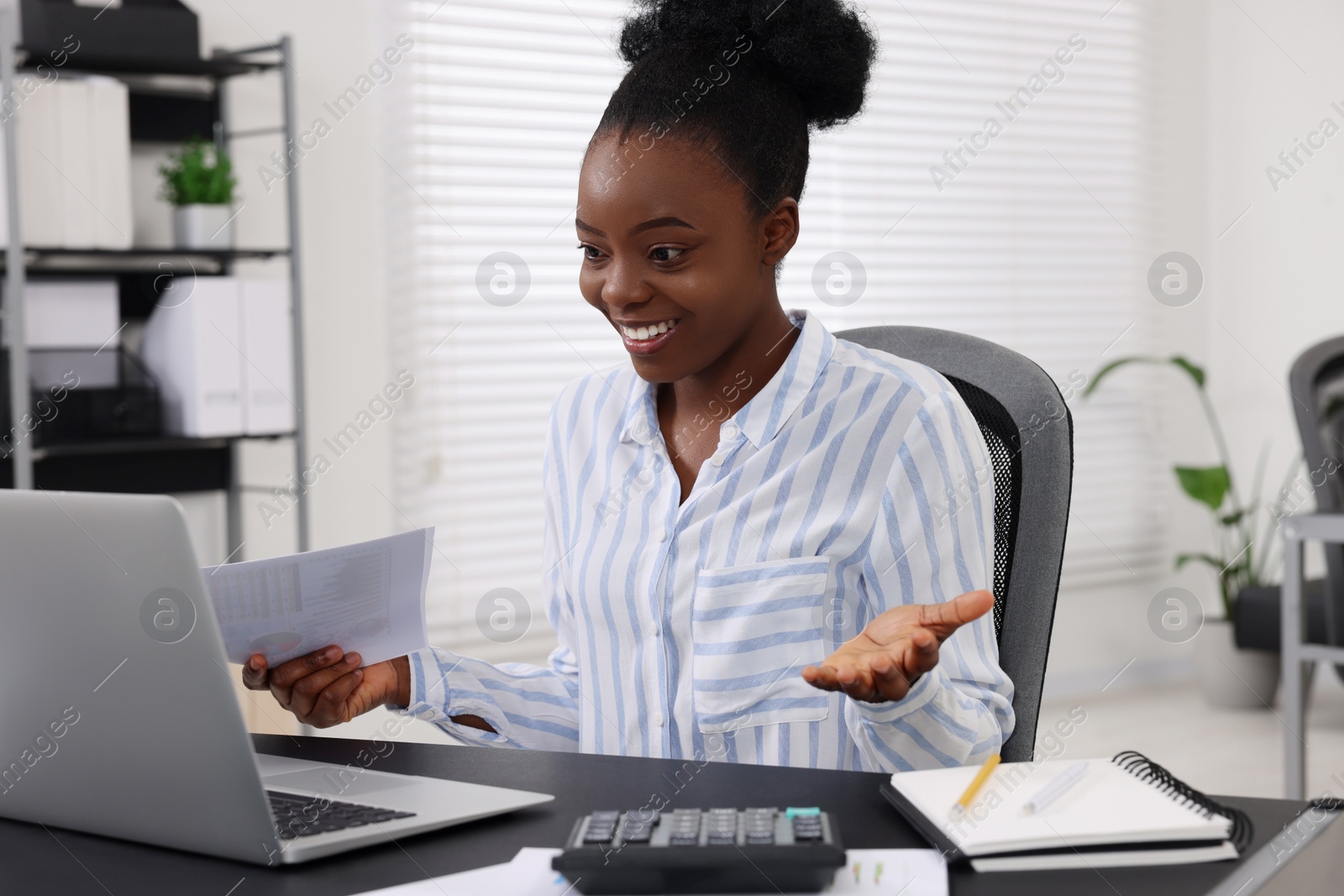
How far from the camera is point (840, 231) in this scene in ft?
12.2

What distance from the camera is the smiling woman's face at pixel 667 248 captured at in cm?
116

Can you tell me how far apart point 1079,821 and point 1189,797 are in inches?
3.4

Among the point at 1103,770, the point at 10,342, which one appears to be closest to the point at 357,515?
the point at 10,342

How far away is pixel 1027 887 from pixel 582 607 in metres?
0.65

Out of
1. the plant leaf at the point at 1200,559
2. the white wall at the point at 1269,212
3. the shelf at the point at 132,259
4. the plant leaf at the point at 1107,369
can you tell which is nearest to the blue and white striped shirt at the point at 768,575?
the shelf at the point at 132,259

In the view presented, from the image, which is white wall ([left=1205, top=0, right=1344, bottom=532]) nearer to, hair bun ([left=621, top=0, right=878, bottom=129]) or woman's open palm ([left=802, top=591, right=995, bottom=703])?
Result: hair bun ([left=621, top=0, right=878, bottom=129])

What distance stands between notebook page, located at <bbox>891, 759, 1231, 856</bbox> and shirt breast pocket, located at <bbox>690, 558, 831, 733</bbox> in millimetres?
329

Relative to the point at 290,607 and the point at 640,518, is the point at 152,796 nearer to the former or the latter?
the point at 290,607

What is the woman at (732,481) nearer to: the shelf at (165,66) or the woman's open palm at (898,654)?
the woman's open palm at (898,654)

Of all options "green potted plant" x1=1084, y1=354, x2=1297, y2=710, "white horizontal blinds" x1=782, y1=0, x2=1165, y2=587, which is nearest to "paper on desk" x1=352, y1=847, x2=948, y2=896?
"white horizontal blinds" x1=782, y1=0, x2=1165, y2=587

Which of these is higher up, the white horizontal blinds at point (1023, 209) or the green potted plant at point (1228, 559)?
the white horizontal blinds at point (1023, 209)

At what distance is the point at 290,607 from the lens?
3.05 ft

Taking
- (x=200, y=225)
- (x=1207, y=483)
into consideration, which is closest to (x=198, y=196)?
(x=200, y=225)

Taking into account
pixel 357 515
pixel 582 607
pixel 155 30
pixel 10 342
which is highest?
pixel 155 30
